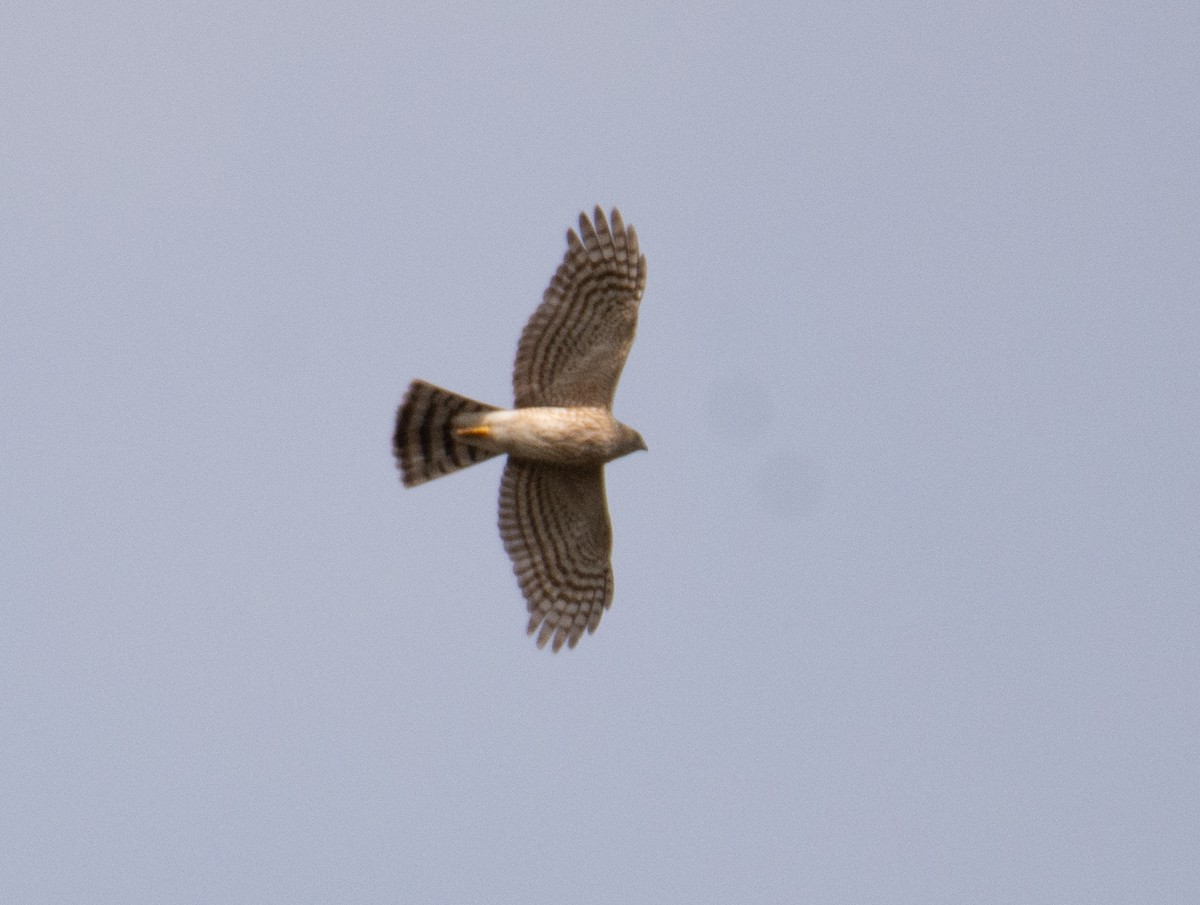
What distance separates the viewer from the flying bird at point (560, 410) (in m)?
21.7

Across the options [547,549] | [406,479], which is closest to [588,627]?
[547,549]

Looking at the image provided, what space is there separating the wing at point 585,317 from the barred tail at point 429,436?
60 centimetres

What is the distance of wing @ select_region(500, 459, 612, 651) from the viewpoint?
22.5 meters

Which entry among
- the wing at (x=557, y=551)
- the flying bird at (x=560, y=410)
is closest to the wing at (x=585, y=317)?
the flying bird at (x=560, y=410)

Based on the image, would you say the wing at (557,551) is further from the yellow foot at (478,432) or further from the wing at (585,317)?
the wing at (585,317)

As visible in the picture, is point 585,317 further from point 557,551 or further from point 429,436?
point 557,551

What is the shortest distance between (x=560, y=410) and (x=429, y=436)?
1.24 m

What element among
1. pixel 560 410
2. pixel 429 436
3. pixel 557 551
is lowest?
pixel 557 551

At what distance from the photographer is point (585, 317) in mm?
21688

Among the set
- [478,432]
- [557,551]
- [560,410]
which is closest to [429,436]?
[478,432]

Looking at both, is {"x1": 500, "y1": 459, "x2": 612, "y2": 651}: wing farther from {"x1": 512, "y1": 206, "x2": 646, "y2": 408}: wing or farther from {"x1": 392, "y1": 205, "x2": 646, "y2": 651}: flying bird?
{"x1": 512, "y1": 206, "x2": 646, "y2": 408}: wing

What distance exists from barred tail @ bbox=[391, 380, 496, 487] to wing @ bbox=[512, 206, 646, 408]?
1.97 feet

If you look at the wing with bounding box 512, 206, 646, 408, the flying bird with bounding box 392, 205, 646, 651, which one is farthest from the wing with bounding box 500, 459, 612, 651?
the wing with bounding box 512, 206, 646, 408

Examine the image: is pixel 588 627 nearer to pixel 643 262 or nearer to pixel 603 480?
pixel 603 480
